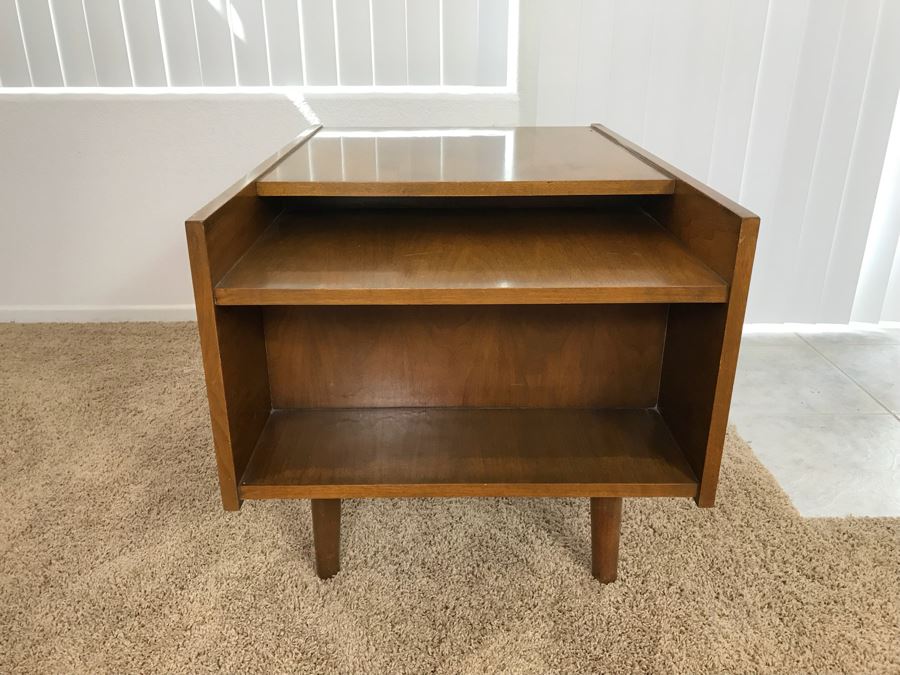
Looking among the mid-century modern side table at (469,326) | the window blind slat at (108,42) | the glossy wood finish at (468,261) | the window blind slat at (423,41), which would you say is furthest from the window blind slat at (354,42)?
the glossy wood finish at (468,261)

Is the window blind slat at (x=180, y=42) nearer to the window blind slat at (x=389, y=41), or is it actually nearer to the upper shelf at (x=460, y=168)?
the window blind slat at (x=389, y=41)

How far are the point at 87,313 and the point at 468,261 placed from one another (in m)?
1.89

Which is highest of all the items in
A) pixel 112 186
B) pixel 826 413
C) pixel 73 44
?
pixel 73 44

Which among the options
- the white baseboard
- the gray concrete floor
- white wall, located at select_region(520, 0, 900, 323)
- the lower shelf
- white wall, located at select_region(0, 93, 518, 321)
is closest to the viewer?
the lower shelf

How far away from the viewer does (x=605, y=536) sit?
3.74 ft

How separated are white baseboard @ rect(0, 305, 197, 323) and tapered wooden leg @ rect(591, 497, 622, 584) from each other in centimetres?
167

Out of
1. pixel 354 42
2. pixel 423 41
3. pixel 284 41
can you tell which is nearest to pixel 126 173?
pixel 284 41

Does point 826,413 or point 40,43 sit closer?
point 826,413

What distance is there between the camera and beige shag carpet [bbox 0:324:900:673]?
1.04 m

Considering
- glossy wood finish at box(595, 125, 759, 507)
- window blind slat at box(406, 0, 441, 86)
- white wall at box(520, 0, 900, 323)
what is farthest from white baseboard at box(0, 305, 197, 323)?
glossy wood finish at box(595, 125, 759, 507)

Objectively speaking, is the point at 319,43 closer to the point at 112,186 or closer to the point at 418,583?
the point at 112,186

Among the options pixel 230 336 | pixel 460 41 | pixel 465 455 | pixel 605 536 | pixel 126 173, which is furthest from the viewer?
pixel 126 173

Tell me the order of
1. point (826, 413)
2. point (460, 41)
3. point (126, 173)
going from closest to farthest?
point (826, 413) → point (460, 41) → point (126, 173)

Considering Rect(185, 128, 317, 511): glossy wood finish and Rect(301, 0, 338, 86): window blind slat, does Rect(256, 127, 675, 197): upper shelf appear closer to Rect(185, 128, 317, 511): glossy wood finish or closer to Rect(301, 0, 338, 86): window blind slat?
Rect(185, 128, 317, 511): glossy wood finish
